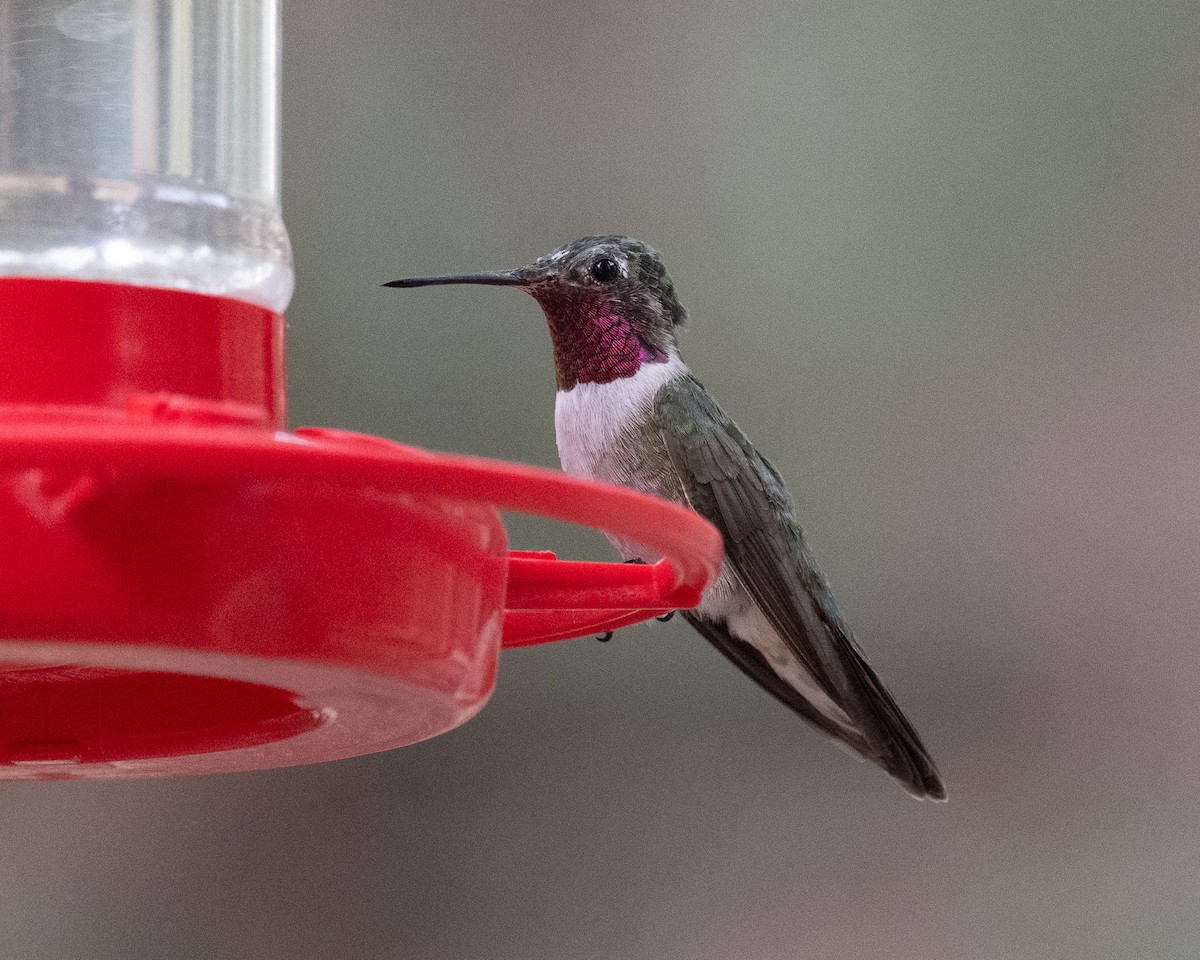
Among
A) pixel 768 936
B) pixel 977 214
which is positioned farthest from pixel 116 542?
pixel 977 214

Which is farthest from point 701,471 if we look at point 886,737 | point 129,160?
point 129,160

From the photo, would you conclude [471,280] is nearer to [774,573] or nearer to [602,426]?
[602,426]

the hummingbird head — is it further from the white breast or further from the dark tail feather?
the dark tail feather

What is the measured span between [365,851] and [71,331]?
10.5 ft

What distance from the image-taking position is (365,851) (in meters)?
4.46

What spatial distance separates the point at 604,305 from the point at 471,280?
597 millimetres

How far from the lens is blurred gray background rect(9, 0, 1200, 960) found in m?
4.33

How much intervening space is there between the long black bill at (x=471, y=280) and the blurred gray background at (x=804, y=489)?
4.75 feet

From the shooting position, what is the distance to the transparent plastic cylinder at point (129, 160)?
198 centimetres

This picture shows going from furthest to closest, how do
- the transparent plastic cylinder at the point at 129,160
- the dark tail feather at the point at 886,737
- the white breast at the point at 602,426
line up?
1. the white breast at the point at 602,426
2. the dark tail feather at the point at 886,737
3. the transparent plastic cylinder at the point at 129,160

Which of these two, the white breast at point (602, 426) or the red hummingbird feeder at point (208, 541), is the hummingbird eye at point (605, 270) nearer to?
the white breast at point (602, 426)

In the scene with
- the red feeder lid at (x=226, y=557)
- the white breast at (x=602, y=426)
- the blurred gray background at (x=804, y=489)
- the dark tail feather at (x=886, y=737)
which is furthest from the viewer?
the blurred gray background at (x=804, y=489)

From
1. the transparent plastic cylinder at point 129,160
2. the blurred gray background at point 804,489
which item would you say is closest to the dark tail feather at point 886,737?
the blurred gray background at point 804,489

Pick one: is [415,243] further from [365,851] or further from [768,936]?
[768,936]
